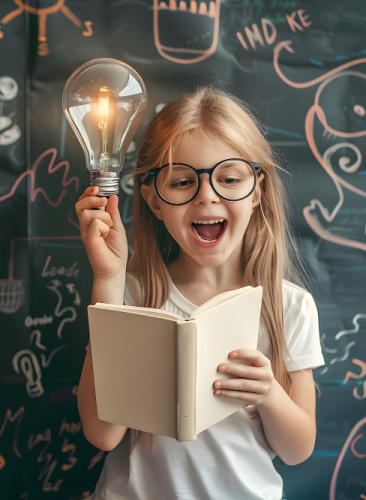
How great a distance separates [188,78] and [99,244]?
0.55 metres

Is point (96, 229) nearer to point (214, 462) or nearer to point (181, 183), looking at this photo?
point (181, 183)

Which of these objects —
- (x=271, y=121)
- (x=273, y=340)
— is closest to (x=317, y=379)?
(x=273, y=340)

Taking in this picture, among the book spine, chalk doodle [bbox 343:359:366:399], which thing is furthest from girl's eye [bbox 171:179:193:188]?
chalk doodle [bbox 343:359:366:399]

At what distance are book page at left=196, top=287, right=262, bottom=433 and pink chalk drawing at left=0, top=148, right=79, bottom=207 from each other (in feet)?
2.03

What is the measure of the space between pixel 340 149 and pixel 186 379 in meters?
0.86

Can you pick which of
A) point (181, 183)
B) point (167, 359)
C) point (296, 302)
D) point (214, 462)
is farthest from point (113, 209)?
point (214, 462)

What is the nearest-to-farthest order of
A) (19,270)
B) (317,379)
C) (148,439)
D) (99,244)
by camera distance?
(99,244), (148,439), (19,270), (317,379)

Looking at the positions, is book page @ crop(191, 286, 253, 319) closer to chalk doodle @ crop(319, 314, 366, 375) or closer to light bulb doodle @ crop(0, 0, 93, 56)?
chalk doodle @ crop(319, 314, 366, 375)

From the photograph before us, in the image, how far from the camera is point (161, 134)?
48.9 inches

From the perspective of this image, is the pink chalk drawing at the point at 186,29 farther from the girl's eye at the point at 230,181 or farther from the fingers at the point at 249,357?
the fingers at the point at 249,357

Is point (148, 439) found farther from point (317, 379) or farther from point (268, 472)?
point (317, 379)

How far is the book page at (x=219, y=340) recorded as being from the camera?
973 mm

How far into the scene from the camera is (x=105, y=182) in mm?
1106

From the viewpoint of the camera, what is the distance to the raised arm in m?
1.15
